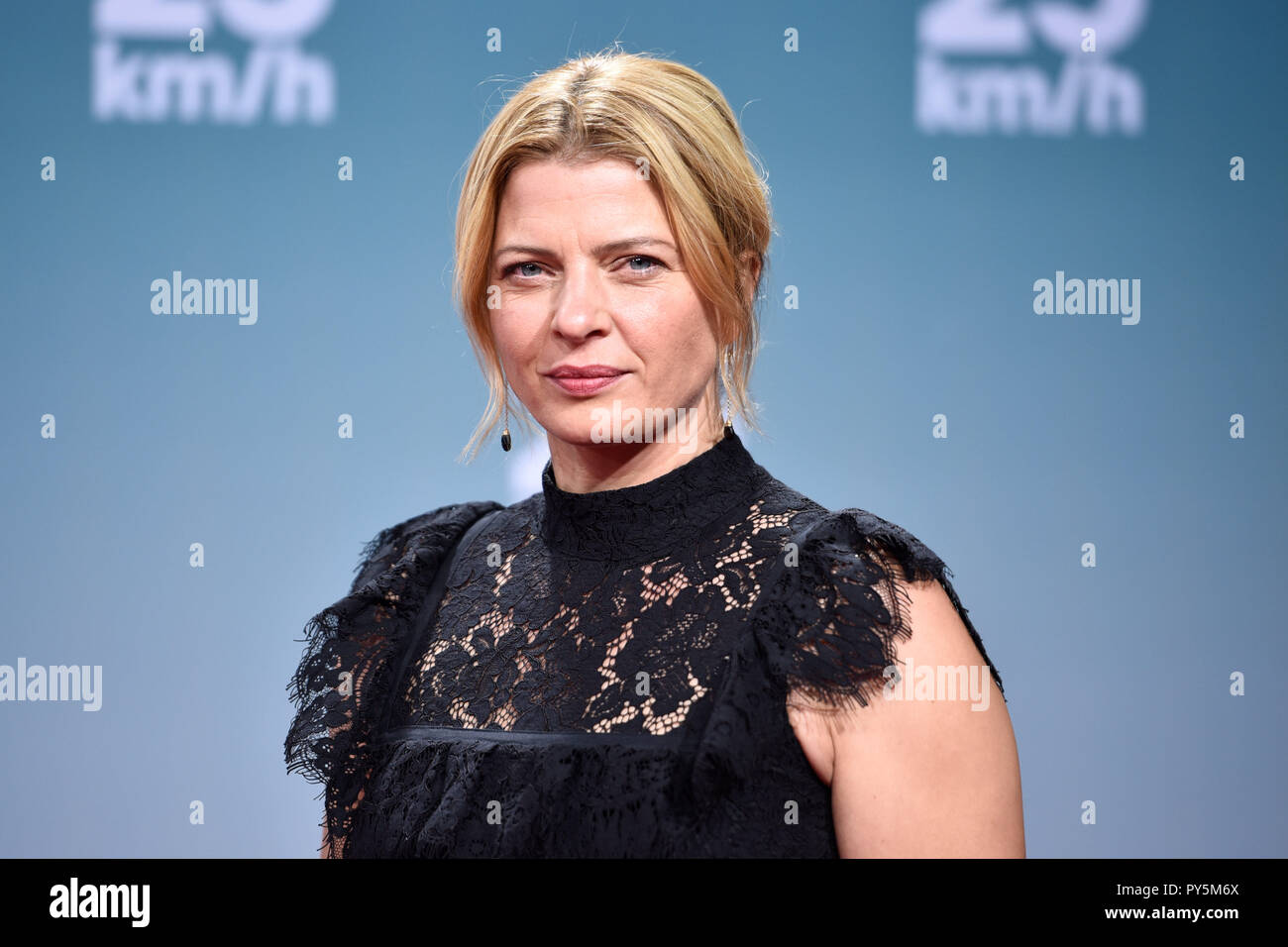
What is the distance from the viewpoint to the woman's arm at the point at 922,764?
1087 mm

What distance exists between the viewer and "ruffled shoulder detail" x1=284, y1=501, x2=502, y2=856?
4.42 feet

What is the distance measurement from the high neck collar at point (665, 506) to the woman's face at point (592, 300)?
7 centimetres

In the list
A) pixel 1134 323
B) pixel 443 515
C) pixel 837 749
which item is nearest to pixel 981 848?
pixel 837 749

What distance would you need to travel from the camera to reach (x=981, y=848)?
1104 mm

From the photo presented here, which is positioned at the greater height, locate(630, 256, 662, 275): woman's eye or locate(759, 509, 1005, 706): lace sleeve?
locate(630, 256, 662, 275): woman's eye

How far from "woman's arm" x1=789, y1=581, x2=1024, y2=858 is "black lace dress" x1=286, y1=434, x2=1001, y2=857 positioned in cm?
2

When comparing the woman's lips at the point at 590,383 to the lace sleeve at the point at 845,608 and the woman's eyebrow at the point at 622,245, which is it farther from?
the lace sleeve at the point at 845,608

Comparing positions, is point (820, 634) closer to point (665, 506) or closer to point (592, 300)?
point (665, 506)

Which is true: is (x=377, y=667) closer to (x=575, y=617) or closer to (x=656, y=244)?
(x=575, y=617)

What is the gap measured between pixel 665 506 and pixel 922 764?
377 mm

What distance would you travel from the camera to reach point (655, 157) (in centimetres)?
123

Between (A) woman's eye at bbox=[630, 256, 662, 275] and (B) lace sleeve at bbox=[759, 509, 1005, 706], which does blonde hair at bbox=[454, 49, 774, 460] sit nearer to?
(A) woman's eye at bbox=[630, 256, 662, 275]

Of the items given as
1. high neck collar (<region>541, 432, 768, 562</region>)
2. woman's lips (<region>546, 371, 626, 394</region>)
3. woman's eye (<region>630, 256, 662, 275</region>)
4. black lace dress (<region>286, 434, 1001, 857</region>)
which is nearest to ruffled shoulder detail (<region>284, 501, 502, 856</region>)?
black lace dress (<region>286, 434, 1001, 857</region>)

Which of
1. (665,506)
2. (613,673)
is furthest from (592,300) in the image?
(613,673)
